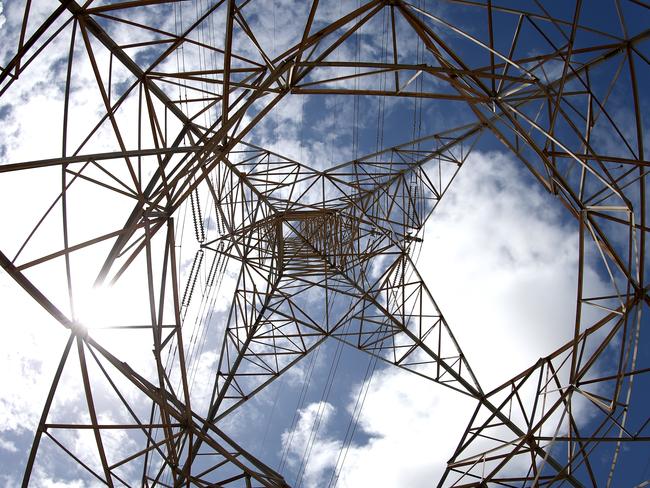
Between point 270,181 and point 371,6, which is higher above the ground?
point 270,181

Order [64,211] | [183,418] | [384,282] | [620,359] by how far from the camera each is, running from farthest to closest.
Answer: [384,282] < [620,359] < [183,418] < [64,211]

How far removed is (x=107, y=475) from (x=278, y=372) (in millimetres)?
8396

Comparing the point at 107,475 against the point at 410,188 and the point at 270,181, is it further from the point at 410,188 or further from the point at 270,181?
the point at 410,188

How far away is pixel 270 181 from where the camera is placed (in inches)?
729

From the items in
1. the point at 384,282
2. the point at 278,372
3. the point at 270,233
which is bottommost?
the point at 278,372

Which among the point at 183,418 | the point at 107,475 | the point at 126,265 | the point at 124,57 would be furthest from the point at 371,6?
the point at 107,475

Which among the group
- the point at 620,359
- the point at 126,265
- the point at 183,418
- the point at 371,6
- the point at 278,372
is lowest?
the point at 183,418

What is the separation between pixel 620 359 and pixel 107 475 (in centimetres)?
984

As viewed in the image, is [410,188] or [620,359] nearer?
[620,359]

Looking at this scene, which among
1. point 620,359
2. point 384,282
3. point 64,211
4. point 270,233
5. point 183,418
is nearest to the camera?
point 64,211

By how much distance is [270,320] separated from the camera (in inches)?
754

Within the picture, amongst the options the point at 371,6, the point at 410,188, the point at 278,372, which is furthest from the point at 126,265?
the point at 410,188

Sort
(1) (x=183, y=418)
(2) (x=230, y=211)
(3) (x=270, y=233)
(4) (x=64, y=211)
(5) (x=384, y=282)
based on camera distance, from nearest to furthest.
→ (4) (x=64, y=211) < (1) (x=183, y=418) < (2) (x=230, y=211) < (5) (x=384, y=282) < (3) (x=270, y=233)

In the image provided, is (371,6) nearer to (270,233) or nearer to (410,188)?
(410,188)
